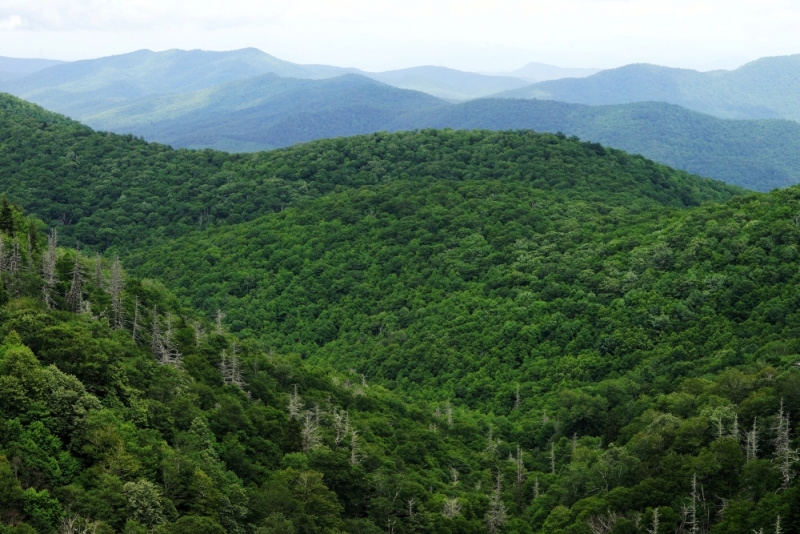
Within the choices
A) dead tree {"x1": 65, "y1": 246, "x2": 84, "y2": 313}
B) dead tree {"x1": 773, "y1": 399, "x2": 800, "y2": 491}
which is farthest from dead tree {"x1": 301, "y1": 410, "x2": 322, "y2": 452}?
dead tree {"x1": 773, "y1": 399, "x2": 800, "y2": 491}

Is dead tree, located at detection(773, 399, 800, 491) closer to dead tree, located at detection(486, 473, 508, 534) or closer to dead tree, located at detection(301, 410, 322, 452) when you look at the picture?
dead tree, located at detection(486, 473, 508, 534)

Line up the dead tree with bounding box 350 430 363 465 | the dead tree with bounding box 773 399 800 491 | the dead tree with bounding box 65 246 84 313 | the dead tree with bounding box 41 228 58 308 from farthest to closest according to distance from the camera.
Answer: the dead tree with bounding box 350 430 363 465 → the dead tree with bounding box 65 246 84 313 → the dead tree with bounding box 41 228 58 308 → the dead tree with bounding box 773 399 800 491

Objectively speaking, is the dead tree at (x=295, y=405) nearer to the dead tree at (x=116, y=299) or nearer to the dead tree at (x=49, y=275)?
the dead tree at (x=116, y=299)

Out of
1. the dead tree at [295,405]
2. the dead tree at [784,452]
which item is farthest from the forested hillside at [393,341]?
the dead tree at [295,405]

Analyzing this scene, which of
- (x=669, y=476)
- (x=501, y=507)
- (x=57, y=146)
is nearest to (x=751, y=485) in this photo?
(x=669, y=476)

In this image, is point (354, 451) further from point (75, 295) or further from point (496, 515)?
point (75, 295)

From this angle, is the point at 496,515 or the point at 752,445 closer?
the point at 752,445

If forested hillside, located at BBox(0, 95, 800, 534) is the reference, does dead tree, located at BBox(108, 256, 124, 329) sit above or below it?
above

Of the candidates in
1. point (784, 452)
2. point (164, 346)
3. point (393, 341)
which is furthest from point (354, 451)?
point (393, 341)

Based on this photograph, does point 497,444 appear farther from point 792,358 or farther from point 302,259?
point 302,259
